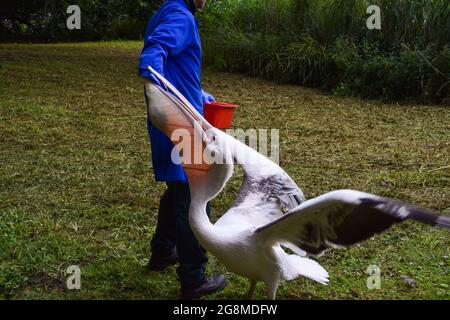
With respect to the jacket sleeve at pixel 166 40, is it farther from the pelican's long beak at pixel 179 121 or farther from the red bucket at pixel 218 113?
the red bucket at pixel 218 113

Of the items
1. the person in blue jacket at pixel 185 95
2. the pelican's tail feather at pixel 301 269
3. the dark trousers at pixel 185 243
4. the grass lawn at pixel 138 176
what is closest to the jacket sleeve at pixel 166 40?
the person in blue jacket at pixel 185 95

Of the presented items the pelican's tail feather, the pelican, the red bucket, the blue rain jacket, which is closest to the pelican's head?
the pelican

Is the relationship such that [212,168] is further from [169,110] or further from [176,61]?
[176,61]

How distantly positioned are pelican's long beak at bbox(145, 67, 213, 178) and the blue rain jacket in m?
0.21

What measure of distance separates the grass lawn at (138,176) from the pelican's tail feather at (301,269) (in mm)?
261

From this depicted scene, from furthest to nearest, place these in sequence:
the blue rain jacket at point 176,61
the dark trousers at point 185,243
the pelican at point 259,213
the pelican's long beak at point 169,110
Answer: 1. the dark trousers at point 185,243
2. the blue rain jacket at point 176,61
3. the pelican's long beak at point 169,110
4. the pelican at point 259,213

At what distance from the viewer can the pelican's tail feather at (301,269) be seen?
296cm

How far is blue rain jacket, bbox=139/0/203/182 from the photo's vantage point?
2903 mm

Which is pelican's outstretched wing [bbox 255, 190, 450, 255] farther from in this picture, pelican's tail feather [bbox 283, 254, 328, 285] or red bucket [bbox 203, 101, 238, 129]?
→ red bucket [bbox 203, 101, 238, 129]

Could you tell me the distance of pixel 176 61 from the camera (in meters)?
3.05

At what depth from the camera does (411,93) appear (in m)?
8.92

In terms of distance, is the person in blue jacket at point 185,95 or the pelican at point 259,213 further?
the person in blue jacket at point 185,95

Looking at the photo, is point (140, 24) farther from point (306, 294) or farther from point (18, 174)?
point (306, 294)

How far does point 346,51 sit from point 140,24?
28.2 feet
